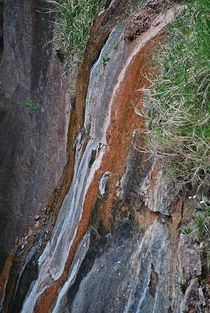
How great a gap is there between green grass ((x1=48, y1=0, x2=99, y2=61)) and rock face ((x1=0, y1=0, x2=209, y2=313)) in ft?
1.46

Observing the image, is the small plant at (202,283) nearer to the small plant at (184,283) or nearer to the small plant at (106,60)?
the small plant at (184,283)

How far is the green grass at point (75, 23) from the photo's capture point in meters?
4.50

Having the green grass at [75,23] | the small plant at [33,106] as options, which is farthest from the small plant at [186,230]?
the small plant at [33,106]

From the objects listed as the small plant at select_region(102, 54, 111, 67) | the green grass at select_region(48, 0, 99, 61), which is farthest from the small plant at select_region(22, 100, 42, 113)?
the small plant at select_region(102, 54, 111, 67)

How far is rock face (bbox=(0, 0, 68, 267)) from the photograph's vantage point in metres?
5.42

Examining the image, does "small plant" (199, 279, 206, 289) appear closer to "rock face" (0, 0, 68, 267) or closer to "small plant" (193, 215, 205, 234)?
"small plant" (193, 215, 205, 234)

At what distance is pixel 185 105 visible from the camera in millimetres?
2441

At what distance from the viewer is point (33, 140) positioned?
19.6ft

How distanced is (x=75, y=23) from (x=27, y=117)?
177cm

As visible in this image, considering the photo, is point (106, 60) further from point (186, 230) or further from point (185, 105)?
point (186, 230)

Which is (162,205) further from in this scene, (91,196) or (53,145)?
(53,145)

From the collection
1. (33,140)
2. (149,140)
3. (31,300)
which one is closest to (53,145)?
(33,140)

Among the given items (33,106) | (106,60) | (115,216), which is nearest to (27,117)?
(33,106)

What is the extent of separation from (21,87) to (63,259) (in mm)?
3315
